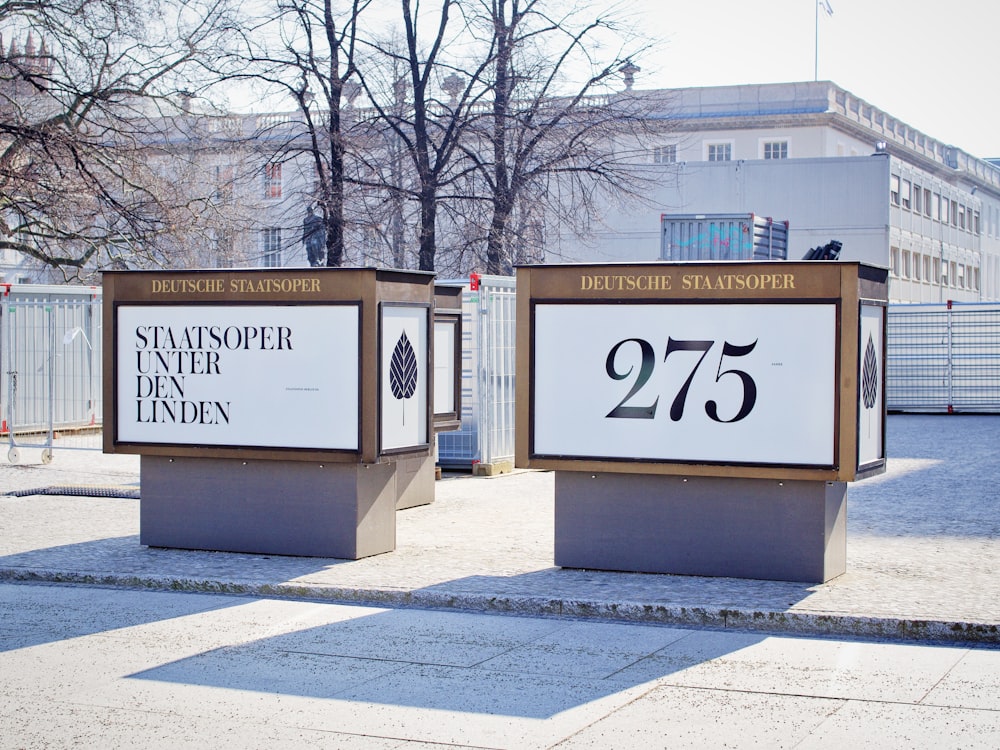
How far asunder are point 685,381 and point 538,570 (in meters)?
1.75

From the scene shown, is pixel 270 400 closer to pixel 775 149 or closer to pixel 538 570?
pixel 538 570

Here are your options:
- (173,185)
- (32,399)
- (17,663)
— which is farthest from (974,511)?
(173,185)

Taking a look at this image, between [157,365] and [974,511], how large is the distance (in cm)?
770

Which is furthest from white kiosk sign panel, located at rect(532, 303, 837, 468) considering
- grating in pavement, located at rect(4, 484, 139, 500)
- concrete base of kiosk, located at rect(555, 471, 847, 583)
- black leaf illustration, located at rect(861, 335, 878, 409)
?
grating in pavement, located at rect(4, 484, 139, 500)

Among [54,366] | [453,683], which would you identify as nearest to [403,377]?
[453,683]

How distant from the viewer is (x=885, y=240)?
52375mm

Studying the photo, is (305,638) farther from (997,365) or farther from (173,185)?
(997,365)

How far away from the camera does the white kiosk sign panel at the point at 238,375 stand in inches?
398

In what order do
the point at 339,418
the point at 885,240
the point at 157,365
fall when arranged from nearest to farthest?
the point at 339,418, the point at 157,365, the point at 885,240

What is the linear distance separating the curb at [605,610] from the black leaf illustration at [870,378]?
6.10 feet

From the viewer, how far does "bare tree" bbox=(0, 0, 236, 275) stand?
80.8 feet

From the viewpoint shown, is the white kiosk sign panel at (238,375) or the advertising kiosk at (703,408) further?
the white kiosk sign panel at (238,375)

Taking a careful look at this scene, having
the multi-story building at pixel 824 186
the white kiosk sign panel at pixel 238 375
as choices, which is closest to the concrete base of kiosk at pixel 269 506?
the white kiosk sign panel at pixel 238 375

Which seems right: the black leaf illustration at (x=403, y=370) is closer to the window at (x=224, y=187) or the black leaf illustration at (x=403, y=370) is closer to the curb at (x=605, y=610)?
the curb at (x=605, y=610)
